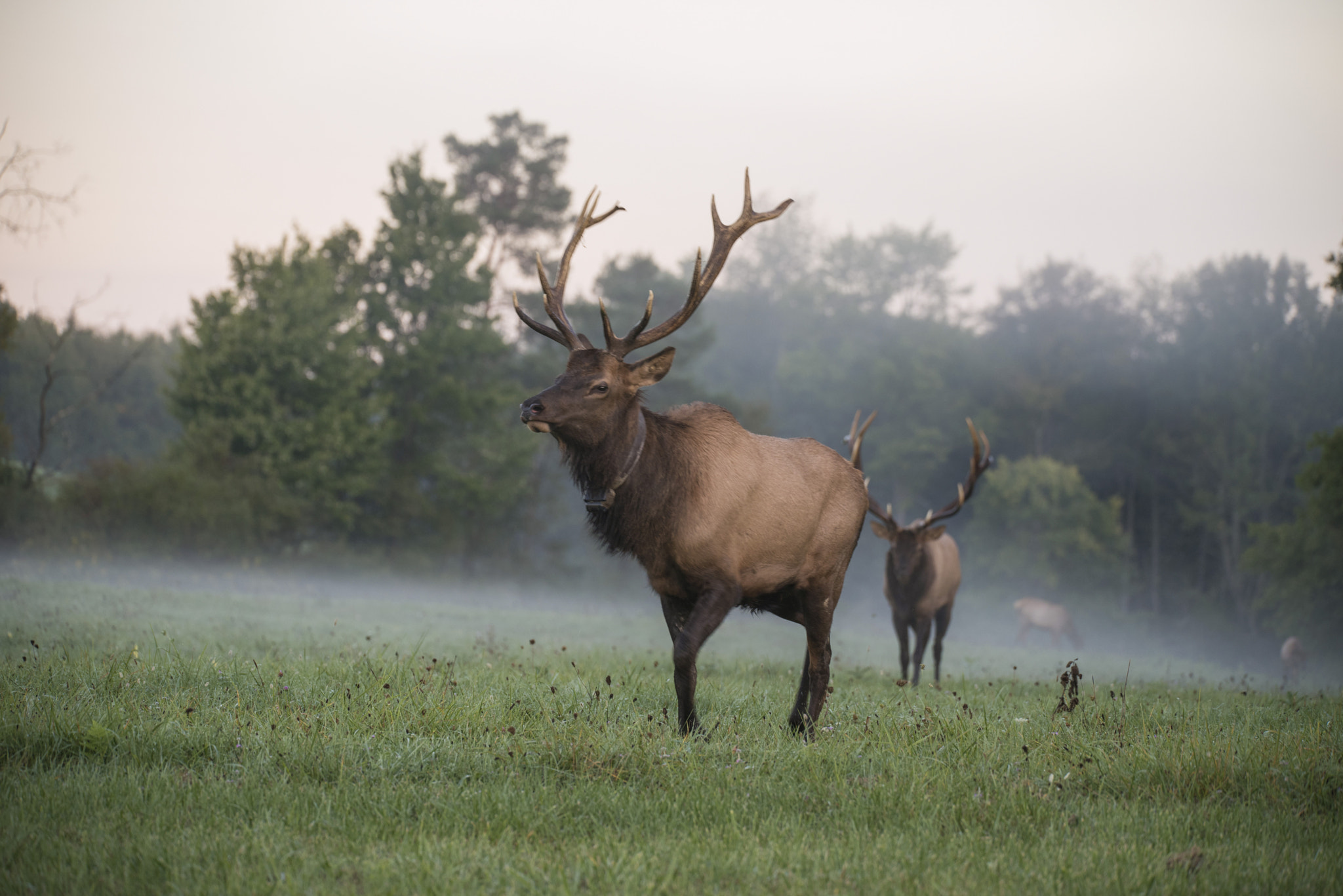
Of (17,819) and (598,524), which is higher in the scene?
(598,524)

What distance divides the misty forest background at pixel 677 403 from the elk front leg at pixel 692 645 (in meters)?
21.7

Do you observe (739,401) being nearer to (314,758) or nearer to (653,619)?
(653,619)

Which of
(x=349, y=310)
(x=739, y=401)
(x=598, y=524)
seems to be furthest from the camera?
(x=739, y=401)

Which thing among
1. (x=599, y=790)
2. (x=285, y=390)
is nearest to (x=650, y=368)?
(x=599, y=790)

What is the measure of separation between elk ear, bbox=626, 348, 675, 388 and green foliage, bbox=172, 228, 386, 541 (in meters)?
28.1

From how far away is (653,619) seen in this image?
93.5 feet

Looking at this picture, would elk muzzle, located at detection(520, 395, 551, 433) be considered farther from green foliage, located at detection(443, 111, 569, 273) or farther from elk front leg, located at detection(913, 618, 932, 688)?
green foliage, located at detection(443, 111, 569, 273)

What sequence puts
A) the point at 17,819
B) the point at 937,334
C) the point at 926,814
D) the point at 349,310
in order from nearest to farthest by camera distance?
the point at 17,819 → the point at 926,814 → the point at 349,310 → the point at 937,334

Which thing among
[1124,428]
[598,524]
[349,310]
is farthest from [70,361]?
[1124,428]

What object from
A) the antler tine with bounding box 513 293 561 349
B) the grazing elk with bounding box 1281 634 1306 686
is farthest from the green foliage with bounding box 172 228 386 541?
the grazing elk with bounding box 1281 634 1306 686

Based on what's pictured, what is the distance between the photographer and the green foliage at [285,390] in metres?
31.0

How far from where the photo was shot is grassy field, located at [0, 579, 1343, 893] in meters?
3.53

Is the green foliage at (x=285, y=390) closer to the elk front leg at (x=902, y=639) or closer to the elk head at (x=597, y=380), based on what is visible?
the elk front leg at (x=902, y=639)

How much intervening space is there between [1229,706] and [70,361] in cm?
5369
